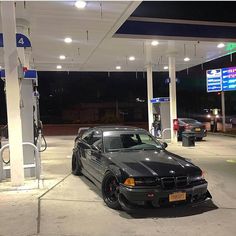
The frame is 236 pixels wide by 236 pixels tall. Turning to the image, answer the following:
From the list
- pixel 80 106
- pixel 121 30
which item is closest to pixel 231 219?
pixel 121 30

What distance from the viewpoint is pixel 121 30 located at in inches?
481

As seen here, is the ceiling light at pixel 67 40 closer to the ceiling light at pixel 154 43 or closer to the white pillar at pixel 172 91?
the ceiling light at pixel 154 43

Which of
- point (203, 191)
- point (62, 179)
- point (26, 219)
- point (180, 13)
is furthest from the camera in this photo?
point (180, 13)

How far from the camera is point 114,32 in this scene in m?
11.9

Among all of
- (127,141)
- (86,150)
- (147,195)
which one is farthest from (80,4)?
(147,195)

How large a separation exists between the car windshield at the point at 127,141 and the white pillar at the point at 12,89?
1979mm

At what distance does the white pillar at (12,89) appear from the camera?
7273mm

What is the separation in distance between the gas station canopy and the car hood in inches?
164

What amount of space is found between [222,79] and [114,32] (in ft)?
44.1

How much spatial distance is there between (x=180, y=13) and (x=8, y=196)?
871 cm

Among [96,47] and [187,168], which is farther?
[96,47]

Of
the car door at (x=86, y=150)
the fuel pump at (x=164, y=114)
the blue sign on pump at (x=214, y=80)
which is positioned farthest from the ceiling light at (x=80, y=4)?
the blue sign on pump at (x=214, y=80)

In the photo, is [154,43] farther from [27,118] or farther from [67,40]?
[27,118]

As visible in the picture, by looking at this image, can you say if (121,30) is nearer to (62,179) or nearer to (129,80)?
(62,179)
